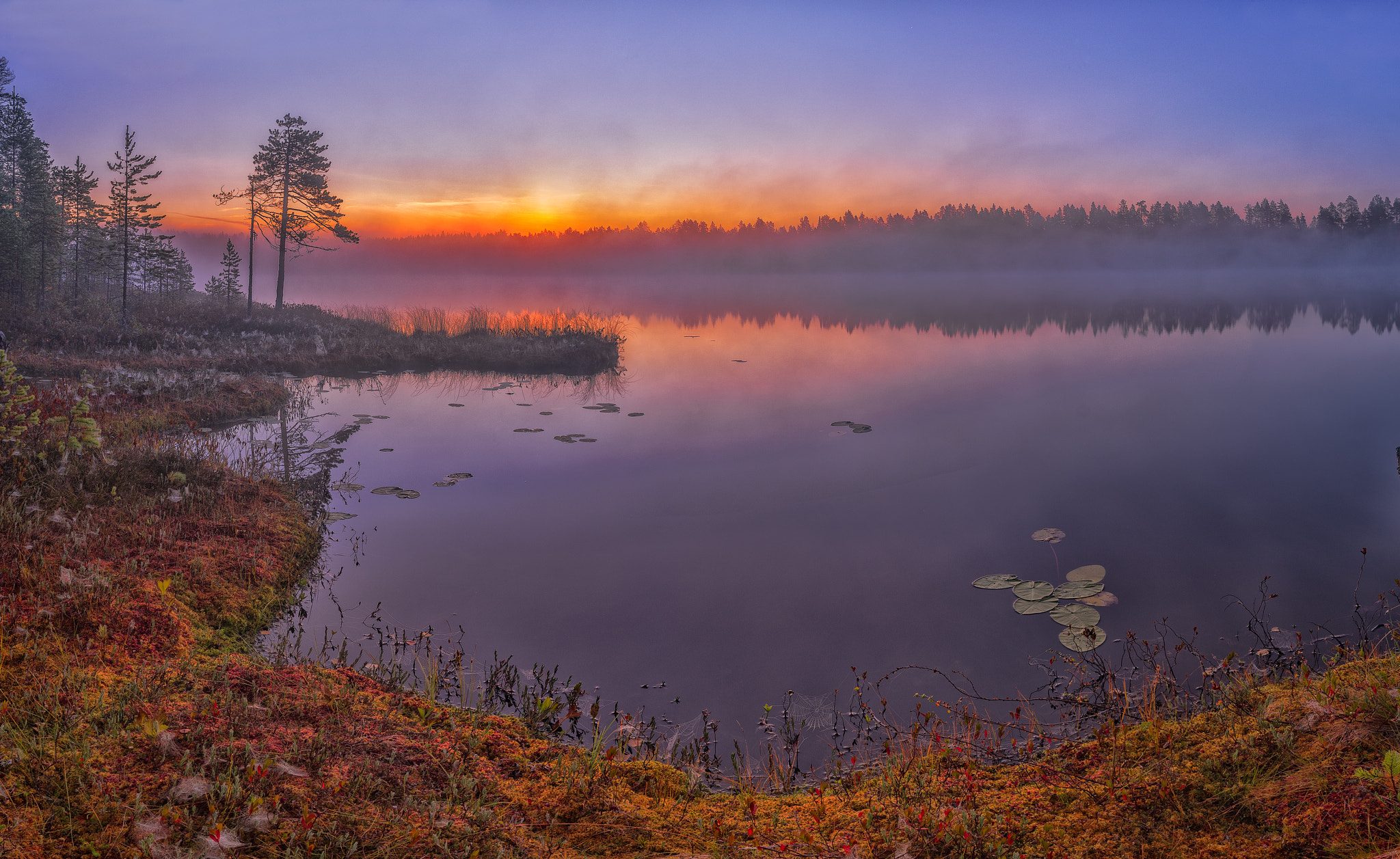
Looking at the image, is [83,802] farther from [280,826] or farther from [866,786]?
[866,786]

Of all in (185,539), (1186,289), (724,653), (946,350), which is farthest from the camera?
(1186,289)

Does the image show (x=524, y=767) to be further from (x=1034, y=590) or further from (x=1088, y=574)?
(x=1088, y=574)

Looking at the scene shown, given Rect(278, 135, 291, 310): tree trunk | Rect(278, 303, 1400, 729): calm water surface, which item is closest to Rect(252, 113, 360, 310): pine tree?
Rect(278, 135, 291, 310): tree trunk

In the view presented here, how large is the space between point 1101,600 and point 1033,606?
3.31ft

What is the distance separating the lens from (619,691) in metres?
7.16

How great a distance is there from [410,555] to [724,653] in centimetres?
543

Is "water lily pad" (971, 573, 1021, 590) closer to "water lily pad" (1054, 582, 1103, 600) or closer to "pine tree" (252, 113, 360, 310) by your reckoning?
"water lily pad" (1054, 582, 1103, 600)

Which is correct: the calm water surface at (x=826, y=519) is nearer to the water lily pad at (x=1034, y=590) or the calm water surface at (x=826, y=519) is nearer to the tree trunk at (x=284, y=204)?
the water lily pad at (x=1034, y=590)

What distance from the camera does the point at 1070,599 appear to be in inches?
355

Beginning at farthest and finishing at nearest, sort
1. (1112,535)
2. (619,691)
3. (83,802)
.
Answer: (1112,535), (619,691), (83,802)

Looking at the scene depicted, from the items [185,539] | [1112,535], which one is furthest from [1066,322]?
[185,539]

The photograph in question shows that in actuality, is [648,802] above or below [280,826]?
below

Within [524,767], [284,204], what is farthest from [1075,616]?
[284,204]

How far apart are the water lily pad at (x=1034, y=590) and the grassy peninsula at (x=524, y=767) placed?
2.02m
